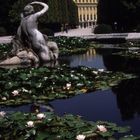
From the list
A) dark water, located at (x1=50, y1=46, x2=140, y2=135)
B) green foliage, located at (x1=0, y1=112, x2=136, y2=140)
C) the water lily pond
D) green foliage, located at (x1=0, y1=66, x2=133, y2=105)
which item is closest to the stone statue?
the water lily pond

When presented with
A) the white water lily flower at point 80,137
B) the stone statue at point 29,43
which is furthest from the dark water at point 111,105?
the stone statue at point 29,43

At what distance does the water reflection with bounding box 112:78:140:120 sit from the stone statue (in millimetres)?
5542

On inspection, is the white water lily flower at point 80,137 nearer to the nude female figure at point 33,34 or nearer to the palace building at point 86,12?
the nude female figure at point 33,34

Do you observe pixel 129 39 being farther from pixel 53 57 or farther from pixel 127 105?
pixel 127 105

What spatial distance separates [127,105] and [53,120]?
2293 millimetres

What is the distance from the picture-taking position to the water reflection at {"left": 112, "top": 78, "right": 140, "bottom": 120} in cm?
845

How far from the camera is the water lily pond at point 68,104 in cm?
671

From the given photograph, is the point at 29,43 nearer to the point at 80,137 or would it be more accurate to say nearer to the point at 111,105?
the point at 111,105

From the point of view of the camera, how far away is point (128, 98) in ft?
32.5

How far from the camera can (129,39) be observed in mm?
31656

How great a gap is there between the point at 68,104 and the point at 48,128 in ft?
8.84

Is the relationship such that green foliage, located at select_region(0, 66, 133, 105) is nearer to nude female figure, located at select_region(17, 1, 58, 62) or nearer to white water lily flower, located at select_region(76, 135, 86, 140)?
white water lily flower, located at select_region(76, 135, 86, 140)

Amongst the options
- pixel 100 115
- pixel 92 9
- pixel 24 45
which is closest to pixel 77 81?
pixel 100 115

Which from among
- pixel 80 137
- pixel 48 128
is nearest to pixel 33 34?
pixel 48 128
